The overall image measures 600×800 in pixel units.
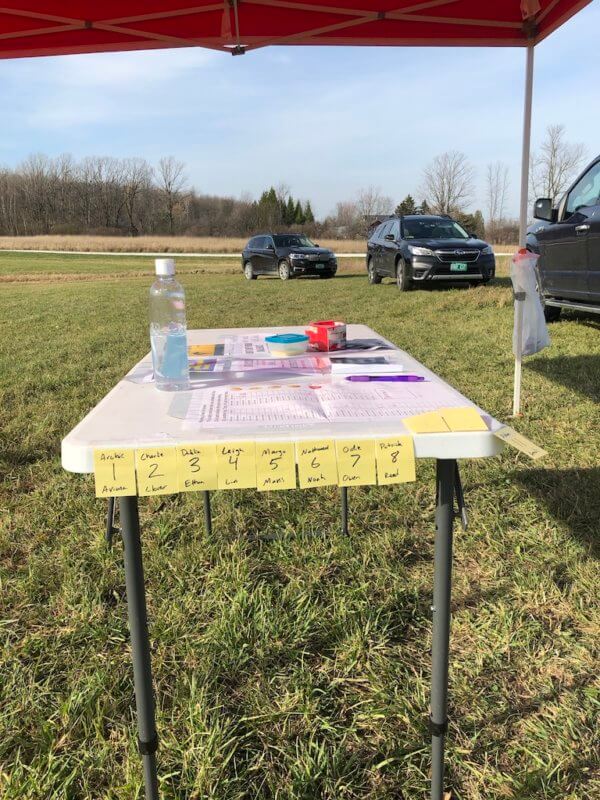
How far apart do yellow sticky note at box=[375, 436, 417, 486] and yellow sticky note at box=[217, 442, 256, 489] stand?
231 mm

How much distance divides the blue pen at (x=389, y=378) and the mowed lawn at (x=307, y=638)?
0.89 meters

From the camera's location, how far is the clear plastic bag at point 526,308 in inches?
142

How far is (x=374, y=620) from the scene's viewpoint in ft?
6.70

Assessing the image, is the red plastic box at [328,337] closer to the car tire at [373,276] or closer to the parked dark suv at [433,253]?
the parked dark suv at [433,253]

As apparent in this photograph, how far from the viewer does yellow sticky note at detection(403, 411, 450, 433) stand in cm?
113

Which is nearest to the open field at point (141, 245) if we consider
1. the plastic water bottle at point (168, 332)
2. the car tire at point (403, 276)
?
the car tire at point (403, 276)

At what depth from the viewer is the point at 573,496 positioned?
2.85 meters

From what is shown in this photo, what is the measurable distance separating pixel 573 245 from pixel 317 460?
5887mm

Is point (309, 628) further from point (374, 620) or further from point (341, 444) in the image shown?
point (341, 444)

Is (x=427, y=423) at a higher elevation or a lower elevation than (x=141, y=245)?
lower

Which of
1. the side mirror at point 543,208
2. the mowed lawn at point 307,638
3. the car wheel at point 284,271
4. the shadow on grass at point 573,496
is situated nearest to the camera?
the mowed lawn at point 307,638

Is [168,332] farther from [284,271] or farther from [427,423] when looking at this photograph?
[284,271]

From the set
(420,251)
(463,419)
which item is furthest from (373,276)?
(463,419)

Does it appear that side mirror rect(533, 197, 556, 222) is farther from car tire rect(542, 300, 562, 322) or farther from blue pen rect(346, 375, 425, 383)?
blue pen rect(346, 375, 425, 383)
